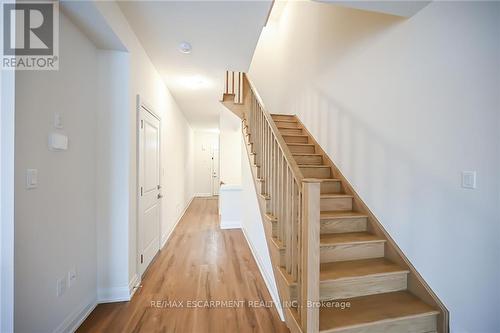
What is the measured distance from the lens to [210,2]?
Result: 1.82 metres

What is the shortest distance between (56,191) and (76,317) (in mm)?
1028

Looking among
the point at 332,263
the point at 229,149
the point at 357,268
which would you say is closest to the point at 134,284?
the point at 332,263

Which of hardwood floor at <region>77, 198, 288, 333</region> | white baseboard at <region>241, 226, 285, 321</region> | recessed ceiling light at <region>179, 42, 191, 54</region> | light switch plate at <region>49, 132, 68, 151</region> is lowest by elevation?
hardwood floor at <region>77, 198, 288, 333</region>

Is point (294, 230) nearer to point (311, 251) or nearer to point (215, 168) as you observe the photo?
point (311, 251)

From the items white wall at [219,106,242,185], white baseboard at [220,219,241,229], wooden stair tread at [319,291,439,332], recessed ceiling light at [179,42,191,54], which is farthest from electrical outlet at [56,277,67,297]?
white wall at [219,106,242,185]

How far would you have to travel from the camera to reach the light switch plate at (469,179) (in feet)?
4.74

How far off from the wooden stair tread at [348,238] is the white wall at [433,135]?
0.61 feet

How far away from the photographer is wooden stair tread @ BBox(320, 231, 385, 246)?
1991 millimetres

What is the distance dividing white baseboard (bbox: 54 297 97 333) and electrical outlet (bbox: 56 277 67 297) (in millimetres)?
222

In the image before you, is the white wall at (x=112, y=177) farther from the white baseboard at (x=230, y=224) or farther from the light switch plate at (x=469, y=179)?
the light switch plate at (x=469, y=179)

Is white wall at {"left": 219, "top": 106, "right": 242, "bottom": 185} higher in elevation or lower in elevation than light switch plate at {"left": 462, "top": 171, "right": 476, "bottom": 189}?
higher

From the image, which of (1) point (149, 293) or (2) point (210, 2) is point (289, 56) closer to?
(2) point (210, 2)

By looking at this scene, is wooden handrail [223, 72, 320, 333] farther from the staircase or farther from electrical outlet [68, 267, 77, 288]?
electrical outlet [68, 267, 77, 288]

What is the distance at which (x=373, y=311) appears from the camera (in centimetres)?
162
